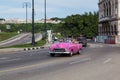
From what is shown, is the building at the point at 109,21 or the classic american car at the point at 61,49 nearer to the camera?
the classic american car at the point at 61,49

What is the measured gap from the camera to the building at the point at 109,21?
90.4 m

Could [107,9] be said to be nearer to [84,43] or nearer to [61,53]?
[84,43]

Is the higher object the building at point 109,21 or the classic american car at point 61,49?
the building at point 109,21

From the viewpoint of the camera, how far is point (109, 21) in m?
97.2

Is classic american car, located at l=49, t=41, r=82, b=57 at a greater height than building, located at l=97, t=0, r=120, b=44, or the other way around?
building, located at l=97, t=0, r=120, b=44

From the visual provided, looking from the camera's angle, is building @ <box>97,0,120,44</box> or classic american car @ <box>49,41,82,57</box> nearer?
classic american car @ <box>49,41,82,57</box>

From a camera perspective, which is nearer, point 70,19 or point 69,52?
point 69,52

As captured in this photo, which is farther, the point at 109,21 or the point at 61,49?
the point at 109,21

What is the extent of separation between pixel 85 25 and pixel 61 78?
120525 mm

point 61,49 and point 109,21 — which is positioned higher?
point 109,21

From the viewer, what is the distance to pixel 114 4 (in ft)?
306

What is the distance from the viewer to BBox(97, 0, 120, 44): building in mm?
90438

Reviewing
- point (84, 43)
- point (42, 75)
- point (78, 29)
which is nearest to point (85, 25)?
point (78, 29)

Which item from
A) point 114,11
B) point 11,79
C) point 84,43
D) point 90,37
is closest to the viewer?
point 11,79
